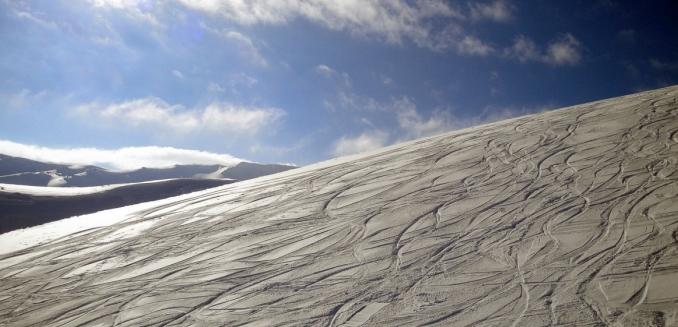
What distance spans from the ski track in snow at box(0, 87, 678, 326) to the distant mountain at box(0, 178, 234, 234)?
53.1ft

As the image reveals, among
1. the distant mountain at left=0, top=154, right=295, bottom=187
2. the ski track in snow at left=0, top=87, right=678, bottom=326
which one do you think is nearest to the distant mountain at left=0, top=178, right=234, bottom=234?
the ski track in snow at left=0, top=87, right=678, bottom=326

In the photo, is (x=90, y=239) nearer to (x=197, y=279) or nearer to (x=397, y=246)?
(x=197, y=279)

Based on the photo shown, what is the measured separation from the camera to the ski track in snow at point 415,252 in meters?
4.37

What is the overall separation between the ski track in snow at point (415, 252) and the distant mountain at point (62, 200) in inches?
637

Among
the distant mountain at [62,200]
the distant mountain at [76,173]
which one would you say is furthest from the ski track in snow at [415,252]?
the distant mountain at [76,173]

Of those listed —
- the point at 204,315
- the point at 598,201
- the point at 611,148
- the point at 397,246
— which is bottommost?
the point at 204,315

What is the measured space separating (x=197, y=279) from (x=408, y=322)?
3.18 metres

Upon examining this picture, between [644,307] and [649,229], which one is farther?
[649,229]

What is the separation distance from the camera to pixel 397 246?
605cm

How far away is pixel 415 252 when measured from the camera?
227 inches

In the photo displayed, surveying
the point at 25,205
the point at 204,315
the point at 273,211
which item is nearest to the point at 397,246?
the point at 204,315

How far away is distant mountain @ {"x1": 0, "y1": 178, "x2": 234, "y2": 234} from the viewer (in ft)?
74.8

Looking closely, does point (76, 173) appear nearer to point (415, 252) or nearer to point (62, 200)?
point (62, 200)

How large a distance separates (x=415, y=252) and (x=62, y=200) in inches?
1038
